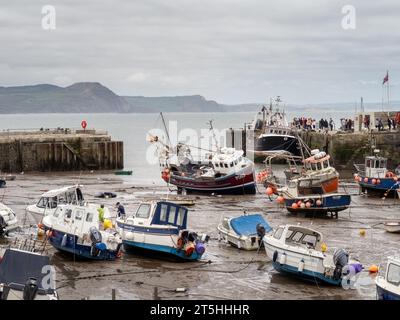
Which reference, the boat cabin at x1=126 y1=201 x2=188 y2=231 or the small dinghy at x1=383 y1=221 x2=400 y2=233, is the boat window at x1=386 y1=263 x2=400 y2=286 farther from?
the small dinghy at x1=383 y1=221 x2=400 y2=233

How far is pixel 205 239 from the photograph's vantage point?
26.5 meters

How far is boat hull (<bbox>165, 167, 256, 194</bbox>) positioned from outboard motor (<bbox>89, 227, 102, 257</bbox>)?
777 inches

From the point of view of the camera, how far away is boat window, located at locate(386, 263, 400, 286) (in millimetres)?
18842

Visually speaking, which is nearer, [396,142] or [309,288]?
[309,288]

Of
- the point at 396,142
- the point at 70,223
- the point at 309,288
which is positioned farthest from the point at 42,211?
the point at 396,142

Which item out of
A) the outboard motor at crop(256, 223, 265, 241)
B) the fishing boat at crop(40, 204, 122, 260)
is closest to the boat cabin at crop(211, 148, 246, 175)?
the outboard motor at crop(256, 223, 265, 241)

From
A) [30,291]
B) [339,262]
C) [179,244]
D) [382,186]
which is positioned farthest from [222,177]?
[30,291]

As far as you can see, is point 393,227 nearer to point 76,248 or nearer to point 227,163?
point 76,248

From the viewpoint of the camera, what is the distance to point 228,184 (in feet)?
146

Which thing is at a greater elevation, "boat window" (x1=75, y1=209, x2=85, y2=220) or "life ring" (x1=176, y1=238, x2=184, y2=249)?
"boat window" (x1=75, y1=209, x2=85, y2=220)

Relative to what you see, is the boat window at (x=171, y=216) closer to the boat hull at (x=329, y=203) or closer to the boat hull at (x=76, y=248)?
the boat hull at (x=76, y=248)

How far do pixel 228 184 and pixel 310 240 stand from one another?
69.4 feet
